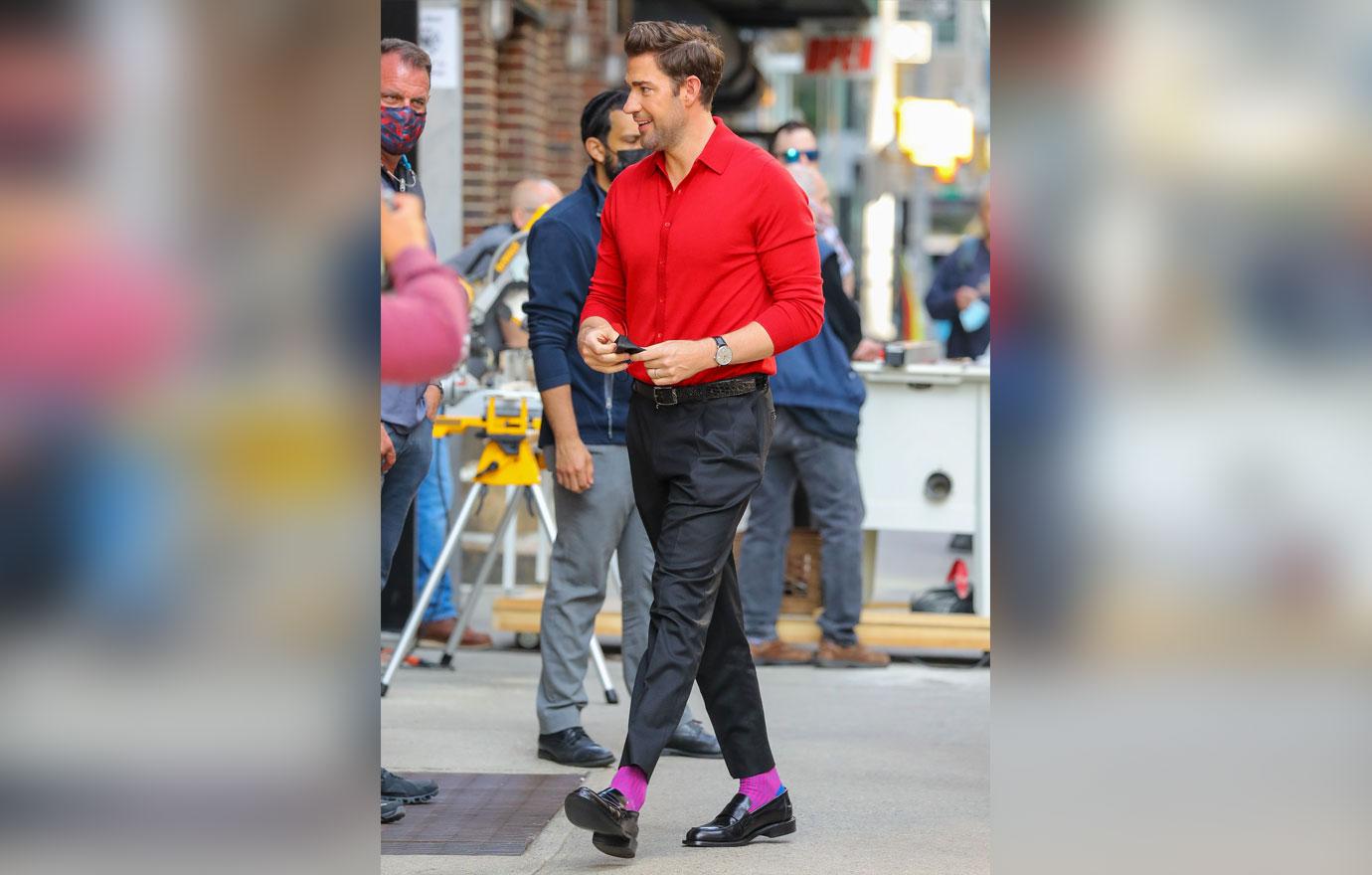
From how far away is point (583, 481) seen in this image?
215 inches

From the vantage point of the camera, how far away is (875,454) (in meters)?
8.54

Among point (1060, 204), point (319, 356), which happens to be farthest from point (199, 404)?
point (1060, 204)

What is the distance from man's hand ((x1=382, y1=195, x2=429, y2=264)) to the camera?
3.01m

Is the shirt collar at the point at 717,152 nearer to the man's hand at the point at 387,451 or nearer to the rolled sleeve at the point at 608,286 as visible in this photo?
the rolled sleeve at the point at 608,286

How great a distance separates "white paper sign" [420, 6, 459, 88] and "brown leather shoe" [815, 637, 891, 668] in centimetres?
447

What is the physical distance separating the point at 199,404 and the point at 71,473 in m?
0.20

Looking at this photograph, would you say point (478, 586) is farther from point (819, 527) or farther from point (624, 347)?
point (624, 347)

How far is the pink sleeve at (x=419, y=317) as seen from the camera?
2.96 meters

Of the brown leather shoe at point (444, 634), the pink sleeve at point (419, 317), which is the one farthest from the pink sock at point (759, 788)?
the brown leather shoe at point (444, 634)

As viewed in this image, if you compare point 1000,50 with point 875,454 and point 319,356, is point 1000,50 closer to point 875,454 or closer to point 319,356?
point 319,356

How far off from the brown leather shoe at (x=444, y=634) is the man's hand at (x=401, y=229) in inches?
199

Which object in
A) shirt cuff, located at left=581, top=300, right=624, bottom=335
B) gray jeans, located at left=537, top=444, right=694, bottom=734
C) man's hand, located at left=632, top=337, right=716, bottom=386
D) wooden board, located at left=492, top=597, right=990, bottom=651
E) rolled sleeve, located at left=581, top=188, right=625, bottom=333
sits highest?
rolled sleeve, located at left=581, top=188, right=625, bottom=333

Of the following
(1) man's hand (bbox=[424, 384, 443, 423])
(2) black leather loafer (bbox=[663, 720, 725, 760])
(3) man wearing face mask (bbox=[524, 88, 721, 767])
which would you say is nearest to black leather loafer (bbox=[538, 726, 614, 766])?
(3) man wearing face mask (bbox=[524, 88, 721, 767])

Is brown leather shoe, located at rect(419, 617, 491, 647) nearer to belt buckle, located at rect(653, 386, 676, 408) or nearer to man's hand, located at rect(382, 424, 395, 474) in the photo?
man's hand, located at rect(382, 424, 395, 474)
